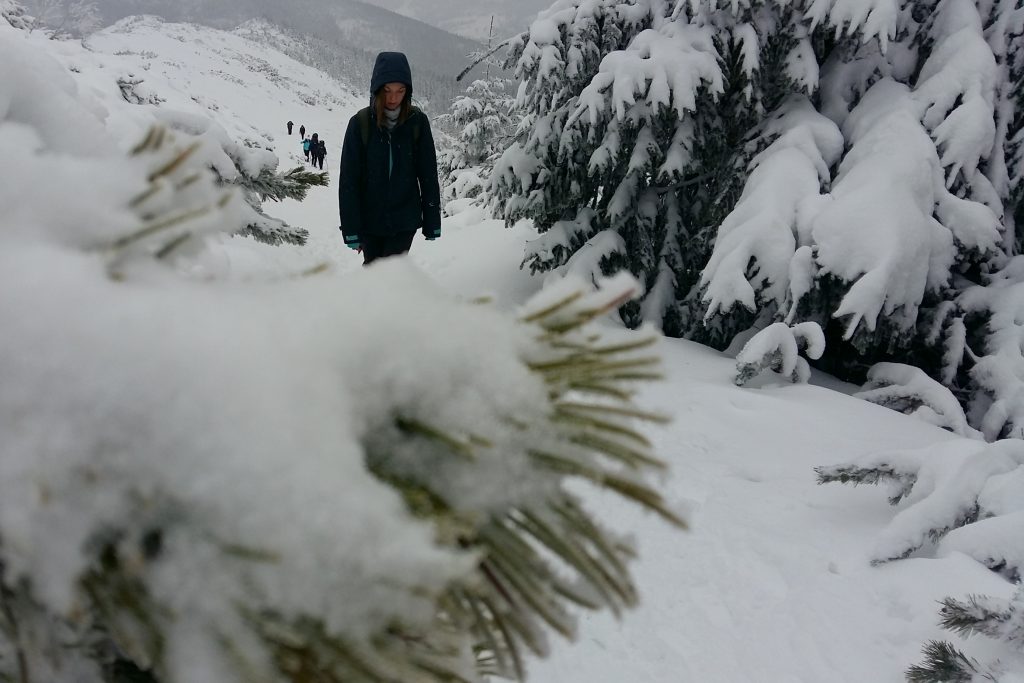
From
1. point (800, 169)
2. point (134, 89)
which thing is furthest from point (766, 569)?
point (134, 89)

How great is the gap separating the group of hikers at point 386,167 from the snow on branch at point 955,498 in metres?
3.35

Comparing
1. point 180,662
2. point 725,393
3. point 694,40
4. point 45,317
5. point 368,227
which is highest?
point 694,40

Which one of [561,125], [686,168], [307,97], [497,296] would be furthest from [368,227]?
[307,97]

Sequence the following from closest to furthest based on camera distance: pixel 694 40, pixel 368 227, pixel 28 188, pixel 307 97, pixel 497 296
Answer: pixel 28 188 → pixel 497 296 → pixel 368 227 → pixel 694 40 → pixel 307 97

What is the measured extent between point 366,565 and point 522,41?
738cm

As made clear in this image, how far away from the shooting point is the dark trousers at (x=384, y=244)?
461cm

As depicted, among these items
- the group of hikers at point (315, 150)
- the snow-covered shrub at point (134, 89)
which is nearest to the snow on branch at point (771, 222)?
the snow-covered shrub at point (134, 89)

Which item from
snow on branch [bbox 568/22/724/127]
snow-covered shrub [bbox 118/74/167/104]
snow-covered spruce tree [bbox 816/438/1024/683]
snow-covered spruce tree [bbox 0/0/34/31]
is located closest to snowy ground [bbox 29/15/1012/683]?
snow-covered spruce tree [bbox 816/438/1024/683]

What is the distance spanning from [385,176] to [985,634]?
420cm

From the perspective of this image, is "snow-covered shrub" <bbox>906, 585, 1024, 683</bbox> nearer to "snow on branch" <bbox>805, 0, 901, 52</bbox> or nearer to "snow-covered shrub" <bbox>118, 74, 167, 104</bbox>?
"snow on branch" <bbox>805, 0, 901, 52</bbox>

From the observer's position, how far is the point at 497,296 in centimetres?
63

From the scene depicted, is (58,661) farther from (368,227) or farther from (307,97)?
(307,97)

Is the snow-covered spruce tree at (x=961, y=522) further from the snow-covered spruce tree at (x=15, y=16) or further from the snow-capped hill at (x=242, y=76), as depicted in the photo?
the snow-capped hill at (x=242, y=76)

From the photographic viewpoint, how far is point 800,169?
525cm
